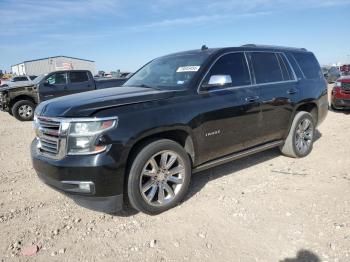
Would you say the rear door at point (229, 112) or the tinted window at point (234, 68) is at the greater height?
the tinted window at point (234, 68)

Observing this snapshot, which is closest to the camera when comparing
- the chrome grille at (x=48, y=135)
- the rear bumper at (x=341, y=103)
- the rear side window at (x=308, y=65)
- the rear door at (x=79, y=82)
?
the chrome grille at (x=48, y=135)

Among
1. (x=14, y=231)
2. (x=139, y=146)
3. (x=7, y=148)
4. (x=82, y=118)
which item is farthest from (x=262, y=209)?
(x=7, y=148)

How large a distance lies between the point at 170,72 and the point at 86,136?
1.83m

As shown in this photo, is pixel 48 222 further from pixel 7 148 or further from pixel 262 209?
pixel 7 148

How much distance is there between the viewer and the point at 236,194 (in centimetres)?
443

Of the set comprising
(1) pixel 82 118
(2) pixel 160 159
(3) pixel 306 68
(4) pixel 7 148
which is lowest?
(4) pixel 7 148

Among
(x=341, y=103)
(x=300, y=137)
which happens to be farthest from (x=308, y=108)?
(x=341, y=103)

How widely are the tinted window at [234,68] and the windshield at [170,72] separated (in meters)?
A: 0.21

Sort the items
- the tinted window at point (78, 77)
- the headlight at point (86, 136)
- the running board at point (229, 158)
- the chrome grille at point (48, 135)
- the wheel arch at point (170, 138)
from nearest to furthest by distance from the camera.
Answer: the headlight at point (86, 136)
the chrome grille at point (48, 135)
the wheel arch at point (170, 138)
the running board at point (229, 158)
the tinted window at point (78, 77)

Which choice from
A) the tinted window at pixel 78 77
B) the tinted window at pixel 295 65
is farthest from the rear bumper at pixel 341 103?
the tinted window at pixel 78 77

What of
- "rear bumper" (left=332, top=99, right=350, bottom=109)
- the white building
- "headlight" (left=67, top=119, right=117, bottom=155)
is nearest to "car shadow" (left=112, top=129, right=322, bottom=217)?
"headlight" (left=67, top=119, right=117, bottom=155)

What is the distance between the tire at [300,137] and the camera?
18.7 ft

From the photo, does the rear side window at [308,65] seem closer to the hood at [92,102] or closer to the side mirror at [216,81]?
the side mirror at [216,81]

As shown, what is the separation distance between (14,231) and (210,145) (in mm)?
2474
